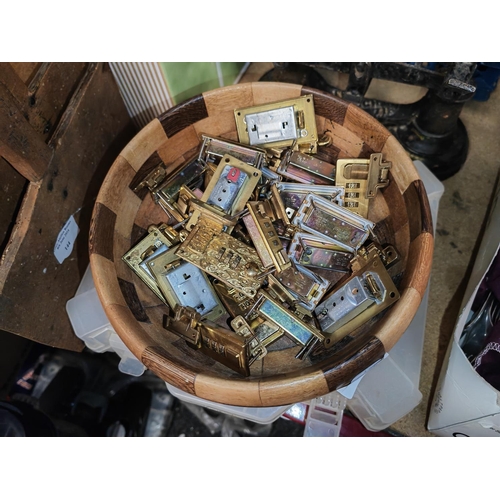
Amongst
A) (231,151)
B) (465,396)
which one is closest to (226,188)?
(231,151)

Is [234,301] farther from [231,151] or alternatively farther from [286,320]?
[231,151]

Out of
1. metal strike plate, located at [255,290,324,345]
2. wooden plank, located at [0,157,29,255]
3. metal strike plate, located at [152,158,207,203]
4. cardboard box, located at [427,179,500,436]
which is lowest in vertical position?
cardboard box, located at [427,179,500,436]

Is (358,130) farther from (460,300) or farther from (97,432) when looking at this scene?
(97,432)

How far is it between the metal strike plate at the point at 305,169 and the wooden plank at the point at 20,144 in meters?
0.59

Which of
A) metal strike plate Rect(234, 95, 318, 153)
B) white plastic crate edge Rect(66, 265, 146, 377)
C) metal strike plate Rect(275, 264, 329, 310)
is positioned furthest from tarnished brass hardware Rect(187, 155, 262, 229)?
white plastic crate edge Rect(66, 265, 146, 377)

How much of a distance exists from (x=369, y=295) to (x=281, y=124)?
1.64 ft

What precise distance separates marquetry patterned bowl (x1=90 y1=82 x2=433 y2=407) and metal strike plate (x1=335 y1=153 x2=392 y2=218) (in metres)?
0.03

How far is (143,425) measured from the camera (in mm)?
1390

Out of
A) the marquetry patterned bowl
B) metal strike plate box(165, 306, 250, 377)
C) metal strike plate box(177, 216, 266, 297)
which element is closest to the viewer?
the marquetry patterned bowl

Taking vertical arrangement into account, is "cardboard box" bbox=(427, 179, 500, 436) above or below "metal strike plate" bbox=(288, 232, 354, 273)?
below

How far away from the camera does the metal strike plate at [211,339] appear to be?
37.6 inches

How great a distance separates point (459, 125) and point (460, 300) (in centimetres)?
65

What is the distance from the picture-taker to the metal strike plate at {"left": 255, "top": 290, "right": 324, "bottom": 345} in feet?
3.35

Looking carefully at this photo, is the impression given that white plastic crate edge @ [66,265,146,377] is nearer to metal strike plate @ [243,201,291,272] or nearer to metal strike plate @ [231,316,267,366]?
metal strike plate @ [231,316,267,366]
